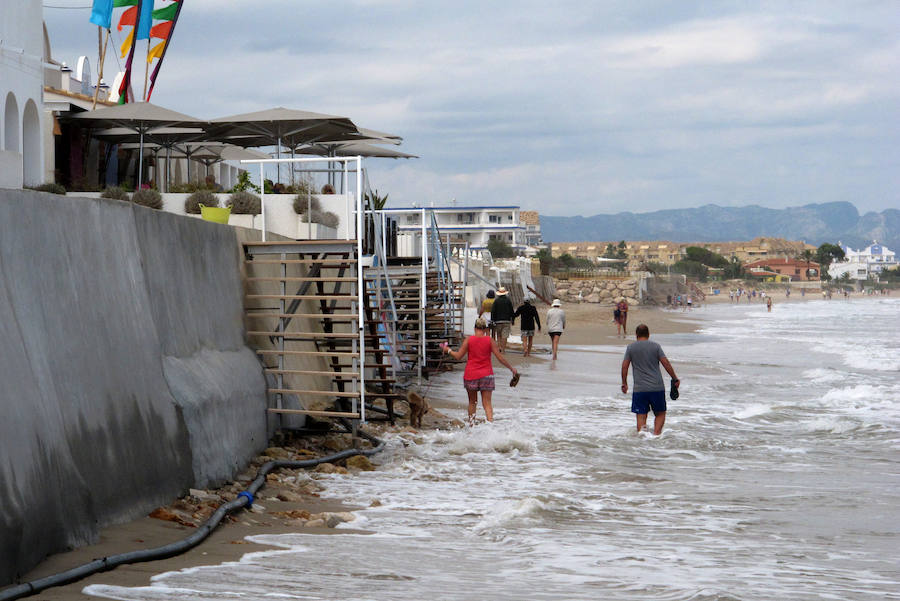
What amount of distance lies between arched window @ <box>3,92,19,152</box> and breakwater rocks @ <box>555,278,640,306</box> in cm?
6090

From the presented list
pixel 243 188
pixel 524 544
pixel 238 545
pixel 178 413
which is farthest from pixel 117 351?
pixel 243 188

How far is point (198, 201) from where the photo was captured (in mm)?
17688

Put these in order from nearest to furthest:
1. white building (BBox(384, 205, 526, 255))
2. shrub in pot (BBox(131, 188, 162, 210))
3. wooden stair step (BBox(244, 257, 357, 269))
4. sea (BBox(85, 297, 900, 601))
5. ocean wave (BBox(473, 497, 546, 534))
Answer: sea (BBox(85, 297, 900, 601))
ocean wave (BBox(473, 497, 546, 534))
wooden stair step (BBox(244, 257, 357, 269))
shrub in pot (BBox(131, 188, 162, 210))
white building (BBox(384, 205, 526, 255))

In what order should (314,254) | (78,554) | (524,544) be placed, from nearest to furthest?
(78,554)
(524,544)
(314,254)

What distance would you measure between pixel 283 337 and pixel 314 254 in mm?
1249

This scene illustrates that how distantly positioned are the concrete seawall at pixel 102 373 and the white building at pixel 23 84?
1108cm

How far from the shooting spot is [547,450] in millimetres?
11180

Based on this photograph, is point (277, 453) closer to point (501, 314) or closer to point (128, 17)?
point (501, 314)

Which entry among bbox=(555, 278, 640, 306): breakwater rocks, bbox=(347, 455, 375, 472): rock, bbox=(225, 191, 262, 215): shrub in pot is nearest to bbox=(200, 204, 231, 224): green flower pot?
bbox=(225, 191, 262, 215): shrub in pot

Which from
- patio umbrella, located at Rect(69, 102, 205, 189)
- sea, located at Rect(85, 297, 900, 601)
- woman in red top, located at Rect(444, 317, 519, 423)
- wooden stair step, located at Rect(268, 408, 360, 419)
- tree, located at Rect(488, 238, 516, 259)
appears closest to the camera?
sea, located at Rect(85, 297, 900, 601)

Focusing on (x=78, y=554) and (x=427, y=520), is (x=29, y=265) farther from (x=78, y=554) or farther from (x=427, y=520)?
(x=427, y=520)

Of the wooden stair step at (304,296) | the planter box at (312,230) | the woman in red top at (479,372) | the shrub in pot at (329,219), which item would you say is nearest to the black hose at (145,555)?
the wooden stair step at (304,296)

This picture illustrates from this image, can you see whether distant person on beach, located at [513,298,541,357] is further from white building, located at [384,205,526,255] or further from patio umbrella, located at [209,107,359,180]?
white building, located at [384,205,526,255]

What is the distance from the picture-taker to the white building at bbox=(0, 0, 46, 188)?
19047mm
